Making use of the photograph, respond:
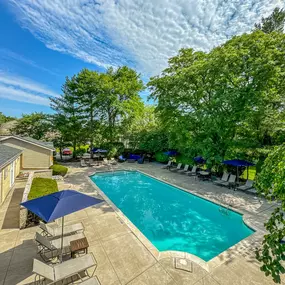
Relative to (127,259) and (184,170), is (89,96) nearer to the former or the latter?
(184,170)

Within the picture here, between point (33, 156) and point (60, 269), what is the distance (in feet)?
49.7

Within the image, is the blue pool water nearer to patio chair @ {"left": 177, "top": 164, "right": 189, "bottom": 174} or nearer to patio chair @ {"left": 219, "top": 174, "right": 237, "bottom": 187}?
patio chair @ {"left": 219, "top": 174, "right": 237, "bottom": 187}

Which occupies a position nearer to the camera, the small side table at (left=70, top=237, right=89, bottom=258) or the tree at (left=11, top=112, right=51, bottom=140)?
the small side table at (left=70, top=237, right=89, bottom=258)

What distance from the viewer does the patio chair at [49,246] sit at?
5309 mm

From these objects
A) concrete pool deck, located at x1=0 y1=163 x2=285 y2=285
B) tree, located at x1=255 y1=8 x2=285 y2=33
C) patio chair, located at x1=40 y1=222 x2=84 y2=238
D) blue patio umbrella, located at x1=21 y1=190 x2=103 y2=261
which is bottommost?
concrete pool deck, located at x1=0 y1=163 x2=285 y2=285

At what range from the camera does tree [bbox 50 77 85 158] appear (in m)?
23.1

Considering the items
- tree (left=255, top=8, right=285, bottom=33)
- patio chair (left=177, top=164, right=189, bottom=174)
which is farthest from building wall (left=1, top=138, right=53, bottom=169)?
tree (left=255, top=8, right=285, bottom=33)

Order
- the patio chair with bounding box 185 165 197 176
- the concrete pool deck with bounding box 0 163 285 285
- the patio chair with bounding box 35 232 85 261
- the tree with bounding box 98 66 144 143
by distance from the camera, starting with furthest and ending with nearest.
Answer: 1. the tree with bounding box 98 66 144 143
2. the patio chair with bounding box 185 165 197 176
3. the patio chair with bounding box 35 232 85 261
4. the concrete pool deck with bounding box 0 163 285 285

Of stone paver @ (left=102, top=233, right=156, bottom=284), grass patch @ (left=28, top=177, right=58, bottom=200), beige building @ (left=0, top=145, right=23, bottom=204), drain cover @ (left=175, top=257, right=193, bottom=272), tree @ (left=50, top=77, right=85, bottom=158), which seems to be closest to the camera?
stone paver @ (left=102, top=233, right=156, bottom=284)

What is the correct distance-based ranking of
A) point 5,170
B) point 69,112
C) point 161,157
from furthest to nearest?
point 161,157
point 69,112
point 5,170

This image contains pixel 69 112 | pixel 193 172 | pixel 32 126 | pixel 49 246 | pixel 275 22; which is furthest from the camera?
pixel 32 126

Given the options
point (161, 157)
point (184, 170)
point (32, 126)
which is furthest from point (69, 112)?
point (184, 170)

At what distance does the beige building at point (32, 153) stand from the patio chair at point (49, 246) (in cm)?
1310

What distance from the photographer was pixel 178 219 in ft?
32.1
